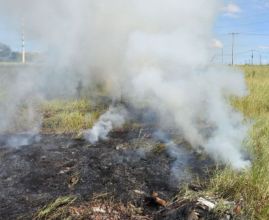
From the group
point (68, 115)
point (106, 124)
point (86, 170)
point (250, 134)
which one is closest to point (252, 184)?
point (250, 134)

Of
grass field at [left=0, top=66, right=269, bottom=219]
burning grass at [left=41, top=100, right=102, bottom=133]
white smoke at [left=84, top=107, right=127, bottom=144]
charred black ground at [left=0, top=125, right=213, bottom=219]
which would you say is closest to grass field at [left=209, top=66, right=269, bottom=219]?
grass field at [left=0, top=66, right=269, bottom=219]

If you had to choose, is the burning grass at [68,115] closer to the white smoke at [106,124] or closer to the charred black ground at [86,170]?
the white smoke at [106,124]

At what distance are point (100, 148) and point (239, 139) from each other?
230 centimetres

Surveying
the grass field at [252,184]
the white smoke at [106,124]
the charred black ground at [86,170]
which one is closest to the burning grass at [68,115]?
the white smoke at [106,124]

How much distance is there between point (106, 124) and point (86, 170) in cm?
296

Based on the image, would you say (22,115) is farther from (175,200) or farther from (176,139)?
(175,200)

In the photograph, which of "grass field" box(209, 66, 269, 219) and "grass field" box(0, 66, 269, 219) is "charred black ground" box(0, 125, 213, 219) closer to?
"grass field" box(209, 66, 269, 219)

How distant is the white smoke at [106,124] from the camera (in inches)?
307

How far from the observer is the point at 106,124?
8656mm

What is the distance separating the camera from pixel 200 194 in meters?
4.72

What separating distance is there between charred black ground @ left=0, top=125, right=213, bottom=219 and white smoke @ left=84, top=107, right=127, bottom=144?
0.31m

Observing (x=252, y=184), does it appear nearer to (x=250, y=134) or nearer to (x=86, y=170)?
(x=250, y=134)

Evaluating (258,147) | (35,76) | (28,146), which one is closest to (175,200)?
(258,147)

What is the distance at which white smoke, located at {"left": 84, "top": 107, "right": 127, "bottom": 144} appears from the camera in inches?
307
